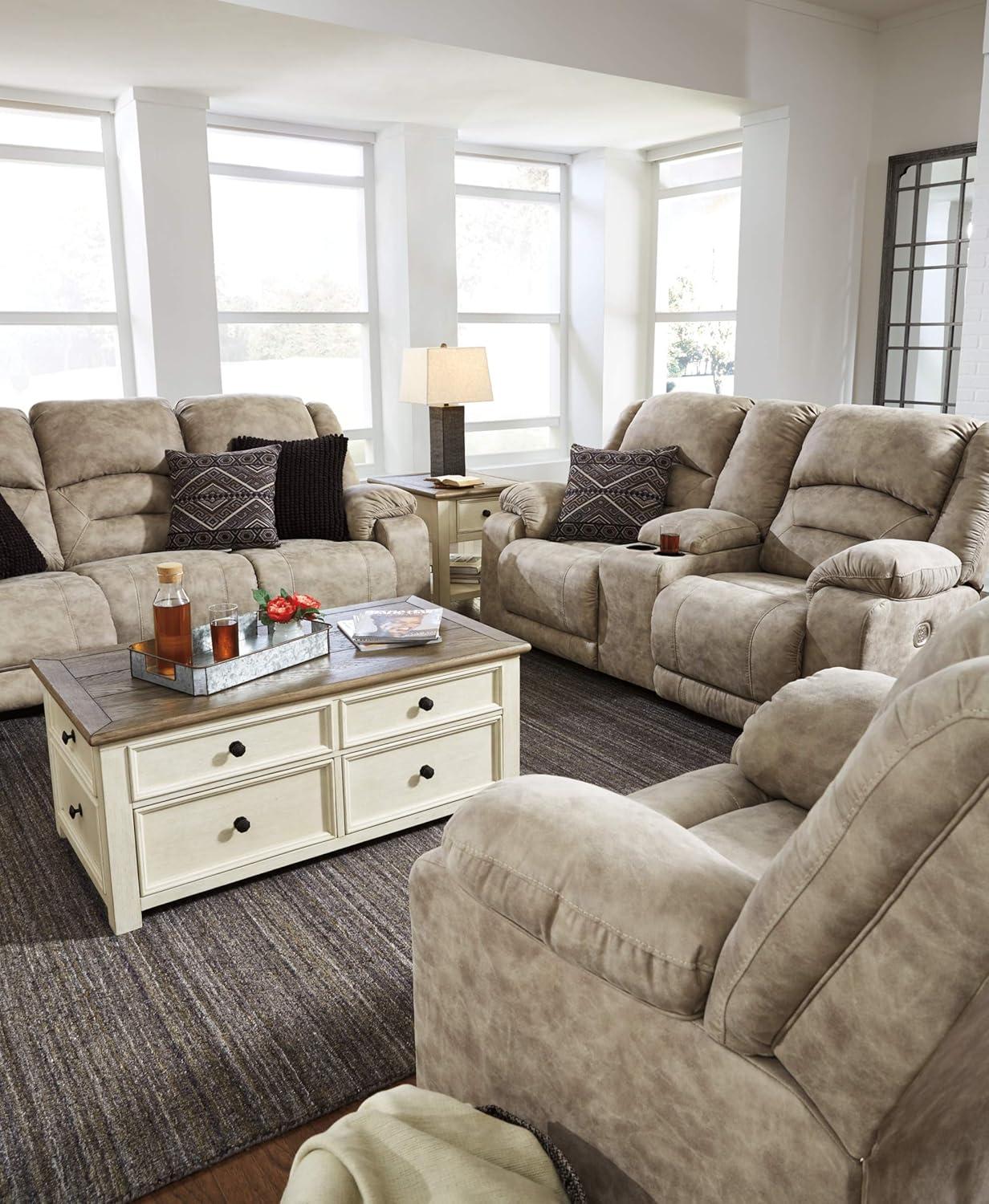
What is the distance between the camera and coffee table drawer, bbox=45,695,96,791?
2305mm

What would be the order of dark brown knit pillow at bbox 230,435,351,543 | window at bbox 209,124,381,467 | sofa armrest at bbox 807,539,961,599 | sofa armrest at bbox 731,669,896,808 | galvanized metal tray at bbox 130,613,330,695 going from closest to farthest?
sofa armrest at bbox 731,669,896,808 → galvanized metal tray at bbox 130,613,330,695 → sofa armrest at bbox 807,539,961,599 → dark brown knit pillow at bbox 230,435,351,543 → window at bbox 209,124,381,467

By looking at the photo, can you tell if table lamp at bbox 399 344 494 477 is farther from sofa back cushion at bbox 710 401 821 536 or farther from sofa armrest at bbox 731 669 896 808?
sofa armrest at bbox 731 669 896 808

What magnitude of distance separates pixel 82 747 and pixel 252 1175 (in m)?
1.05

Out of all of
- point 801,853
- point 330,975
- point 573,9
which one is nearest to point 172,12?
point 573,9

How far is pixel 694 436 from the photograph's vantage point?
4238 mm

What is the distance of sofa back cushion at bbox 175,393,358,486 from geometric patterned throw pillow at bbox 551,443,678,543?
1010 millimetres

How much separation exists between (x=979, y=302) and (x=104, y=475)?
4.13 m

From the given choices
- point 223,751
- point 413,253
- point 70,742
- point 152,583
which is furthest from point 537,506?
point 413,253

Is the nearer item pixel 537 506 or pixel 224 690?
pixel 224 690

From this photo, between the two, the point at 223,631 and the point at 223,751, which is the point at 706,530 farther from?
the point at 223,751

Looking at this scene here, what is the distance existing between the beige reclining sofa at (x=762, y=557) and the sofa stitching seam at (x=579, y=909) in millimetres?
2019

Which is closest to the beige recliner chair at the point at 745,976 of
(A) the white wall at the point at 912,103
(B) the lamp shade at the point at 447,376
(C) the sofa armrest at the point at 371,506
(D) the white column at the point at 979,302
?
(C) the sofa armrest at the point at 371,506

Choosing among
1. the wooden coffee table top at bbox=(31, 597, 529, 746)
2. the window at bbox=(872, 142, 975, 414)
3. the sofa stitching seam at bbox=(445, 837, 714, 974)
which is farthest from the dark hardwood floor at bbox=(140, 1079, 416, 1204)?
the window at bbox=(872, 142, 975, 414)

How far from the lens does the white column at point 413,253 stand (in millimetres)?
6266
